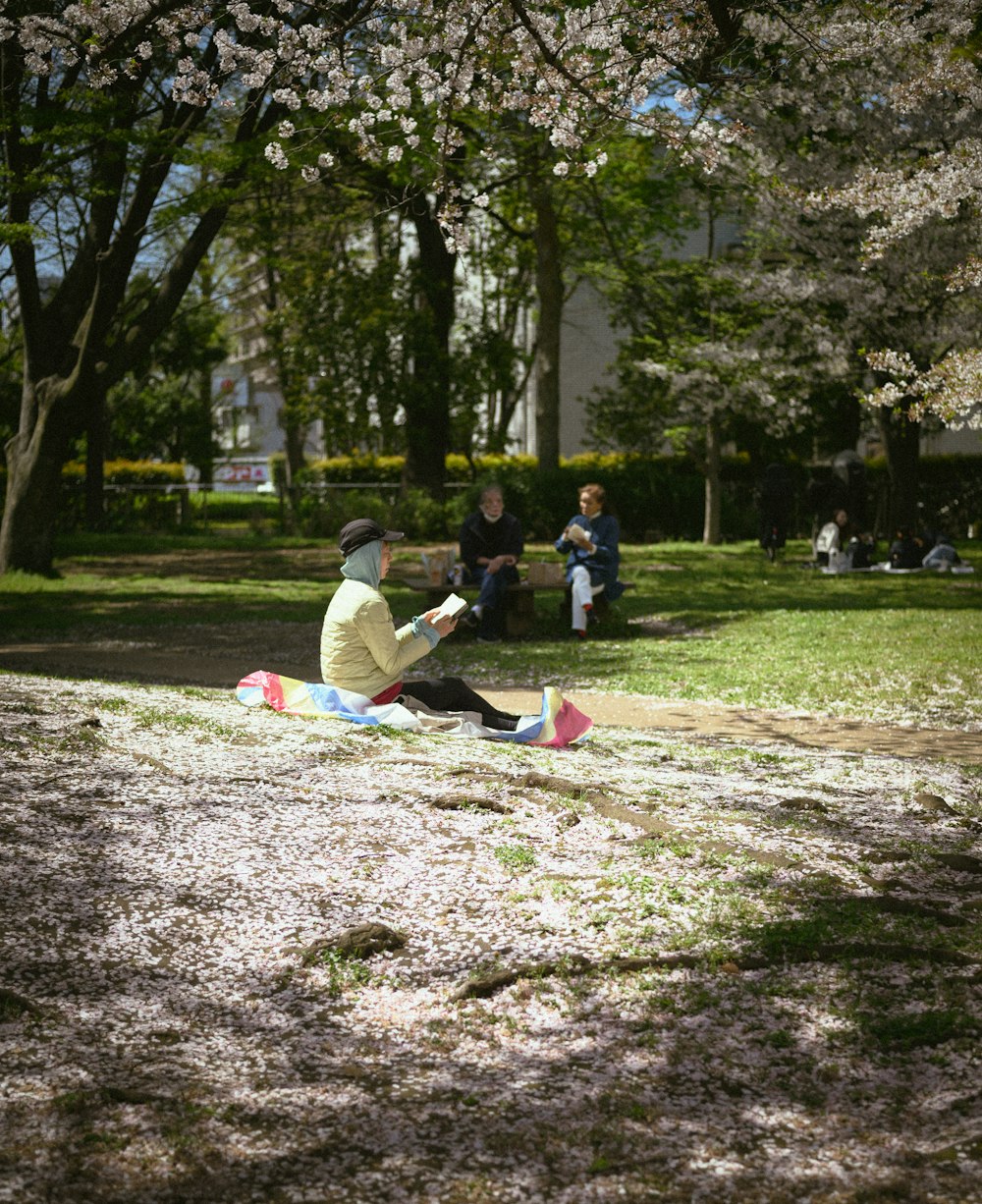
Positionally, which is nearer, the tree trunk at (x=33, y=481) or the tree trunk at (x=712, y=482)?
the tree trunk at (x=33, y=481)

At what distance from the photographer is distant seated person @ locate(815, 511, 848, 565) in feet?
70.3

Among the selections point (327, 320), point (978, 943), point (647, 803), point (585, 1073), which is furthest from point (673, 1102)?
point (327, 320)

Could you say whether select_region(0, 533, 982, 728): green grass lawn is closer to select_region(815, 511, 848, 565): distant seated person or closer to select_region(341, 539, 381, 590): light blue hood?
select_region(815, 511, 848, 565): distant seated person

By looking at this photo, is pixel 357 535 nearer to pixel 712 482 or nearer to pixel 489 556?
pixel 489 556

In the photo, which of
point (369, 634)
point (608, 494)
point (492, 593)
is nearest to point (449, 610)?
point (369, 634)

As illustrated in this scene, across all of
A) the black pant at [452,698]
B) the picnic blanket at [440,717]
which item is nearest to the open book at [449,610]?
→ the black pant at [452,698]

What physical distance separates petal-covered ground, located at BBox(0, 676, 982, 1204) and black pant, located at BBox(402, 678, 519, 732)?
1.31m

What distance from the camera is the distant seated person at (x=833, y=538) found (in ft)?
70.3

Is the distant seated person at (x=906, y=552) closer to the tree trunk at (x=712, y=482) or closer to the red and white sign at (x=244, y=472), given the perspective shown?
the tree trunk at (x=712, y=482)

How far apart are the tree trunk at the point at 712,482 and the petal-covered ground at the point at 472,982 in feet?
68.5

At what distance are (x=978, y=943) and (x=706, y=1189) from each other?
1734 millimetres

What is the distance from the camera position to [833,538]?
21.4 meters

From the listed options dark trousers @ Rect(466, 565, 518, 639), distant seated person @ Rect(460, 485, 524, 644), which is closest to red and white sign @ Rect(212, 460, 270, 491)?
distant seated person @ Rect(460, 485, 524, 644)

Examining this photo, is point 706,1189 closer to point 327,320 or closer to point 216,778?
point 216,778
